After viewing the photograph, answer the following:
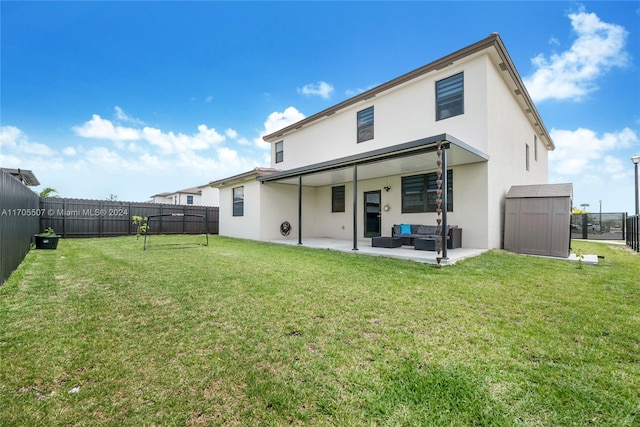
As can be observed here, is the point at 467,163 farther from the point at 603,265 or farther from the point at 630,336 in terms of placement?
the point at 630,336

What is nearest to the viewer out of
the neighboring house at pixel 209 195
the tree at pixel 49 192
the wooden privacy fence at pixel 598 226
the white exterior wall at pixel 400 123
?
the white exterior wall at pixel 400 123

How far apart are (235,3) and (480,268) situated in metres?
11.3

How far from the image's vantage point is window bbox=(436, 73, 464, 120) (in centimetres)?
810

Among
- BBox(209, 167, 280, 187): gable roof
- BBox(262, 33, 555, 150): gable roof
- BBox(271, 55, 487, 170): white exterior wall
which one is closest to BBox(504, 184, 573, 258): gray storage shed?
BBox(271, 55, 487, 170): white exterior wall

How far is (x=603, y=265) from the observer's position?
19.9ft

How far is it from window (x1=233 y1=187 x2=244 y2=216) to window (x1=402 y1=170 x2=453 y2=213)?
7205 millimetres

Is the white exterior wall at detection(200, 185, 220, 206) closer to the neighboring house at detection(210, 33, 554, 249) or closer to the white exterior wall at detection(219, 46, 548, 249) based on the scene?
the white exterior wall at detection(219, 46, 548, 249)

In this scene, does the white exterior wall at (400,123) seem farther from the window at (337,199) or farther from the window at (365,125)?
the window at (337,199)

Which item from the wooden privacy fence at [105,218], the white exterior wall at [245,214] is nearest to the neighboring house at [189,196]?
the wooden privacy fence at [105,218]

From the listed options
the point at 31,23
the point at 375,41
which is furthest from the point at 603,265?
the point at 31,23

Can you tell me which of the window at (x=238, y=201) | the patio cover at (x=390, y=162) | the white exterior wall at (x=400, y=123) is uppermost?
the white exterior wall at (x=400, y=123)

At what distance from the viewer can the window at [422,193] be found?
8.58 metres

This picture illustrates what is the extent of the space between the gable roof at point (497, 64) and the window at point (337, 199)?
3220 mm

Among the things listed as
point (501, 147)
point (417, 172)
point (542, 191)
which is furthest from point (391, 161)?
point (542, 191)
